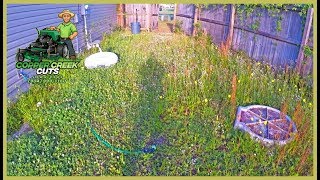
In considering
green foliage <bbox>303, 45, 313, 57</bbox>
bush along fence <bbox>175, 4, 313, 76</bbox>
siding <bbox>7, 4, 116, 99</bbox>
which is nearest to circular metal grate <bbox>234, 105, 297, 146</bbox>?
bush along fence <bbox>175, 4, 313, 76</bbox>

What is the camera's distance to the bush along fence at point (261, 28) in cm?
479

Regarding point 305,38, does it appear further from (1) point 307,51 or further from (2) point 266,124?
(2) point 266,124

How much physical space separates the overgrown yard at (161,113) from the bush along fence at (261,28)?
220mm

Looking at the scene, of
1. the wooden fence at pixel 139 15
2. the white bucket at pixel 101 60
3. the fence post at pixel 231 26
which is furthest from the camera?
the fence post at pixel 231 26

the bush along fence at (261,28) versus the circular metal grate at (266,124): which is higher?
the bush along fence at (261,28)

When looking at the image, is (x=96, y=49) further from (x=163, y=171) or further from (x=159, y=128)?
(x=163, y=171)

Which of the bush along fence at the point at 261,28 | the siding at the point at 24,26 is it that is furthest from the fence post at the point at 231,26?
the siding at the point at 24,26

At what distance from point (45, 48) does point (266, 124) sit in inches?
111

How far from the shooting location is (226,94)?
4.48 m

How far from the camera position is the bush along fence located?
15.7ft

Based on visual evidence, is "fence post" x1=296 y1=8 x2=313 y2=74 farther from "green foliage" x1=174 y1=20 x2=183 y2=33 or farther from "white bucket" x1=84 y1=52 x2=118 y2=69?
"white bucket" x1=84 y1=52 x2=118 y2=69

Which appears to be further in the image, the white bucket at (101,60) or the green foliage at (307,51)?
the green foliage at (307,51)

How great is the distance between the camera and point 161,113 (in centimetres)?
434

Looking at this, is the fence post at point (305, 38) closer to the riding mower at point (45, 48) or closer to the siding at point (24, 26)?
the siding at point (24, 26)
